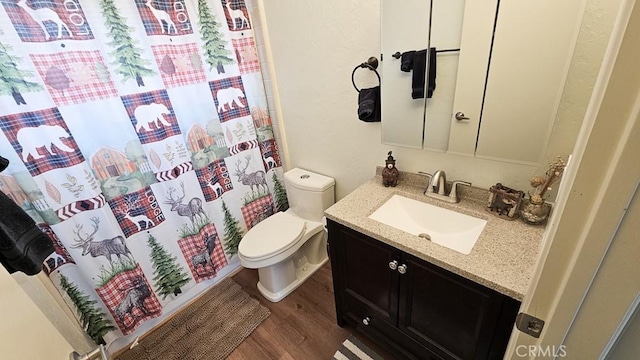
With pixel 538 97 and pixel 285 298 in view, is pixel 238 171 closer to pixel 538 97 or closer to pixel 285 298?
pixel 285 298

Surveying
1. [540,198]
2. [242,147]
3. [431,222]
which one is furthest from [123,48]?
[540,198]

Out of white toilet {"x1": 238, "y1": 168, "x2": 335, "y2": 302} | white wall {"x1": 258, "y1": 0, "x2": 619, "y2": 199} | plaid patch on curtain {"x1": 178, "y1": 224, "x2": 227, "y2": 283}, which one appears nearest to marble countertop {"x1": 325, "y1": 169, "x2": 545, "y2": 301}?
white wall {"x1": 258, "y1": 0, "x2": 619, "y2": 199}

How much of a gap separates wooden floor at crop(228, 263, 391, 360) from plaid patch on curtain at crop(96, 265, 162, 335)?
0.62 metres

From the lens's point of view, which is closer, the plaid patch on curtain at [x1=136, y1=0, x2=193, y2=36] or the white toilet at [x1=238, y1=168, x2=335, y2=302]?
the plaid patch on curtain at [x1=136, y1=0, x2=193, y2=36]

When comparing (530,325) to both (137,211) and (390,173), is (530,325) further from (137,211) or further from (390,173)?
(137,211)

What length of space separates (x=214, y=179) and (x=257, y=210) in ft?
1.49

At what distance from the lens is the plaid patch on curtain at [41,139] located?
111 cm

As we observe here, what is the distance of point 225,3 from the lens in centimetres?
163

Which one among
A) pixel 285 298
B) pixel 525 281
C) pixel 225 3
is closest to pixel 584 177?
pixel 525 281

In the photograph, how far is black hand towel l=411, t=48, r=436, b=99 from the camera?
1.15m

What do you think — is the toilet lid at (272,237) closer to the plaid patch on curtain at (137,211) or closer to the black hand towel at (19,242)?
the plaid patch on curtain at (137,211)

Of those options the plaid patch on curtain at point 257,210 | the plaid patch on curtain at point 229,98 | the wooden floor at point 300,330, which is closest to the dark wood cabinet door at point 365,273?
the wooden floor at point 300,330

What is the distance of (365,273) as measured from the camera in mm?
1233

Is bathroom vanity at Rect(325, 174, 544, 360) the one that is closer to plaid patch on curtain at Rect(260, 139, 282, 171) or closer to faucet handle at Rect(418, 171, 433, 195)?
faucet handle at Rect(418, 171, 433, 195)
